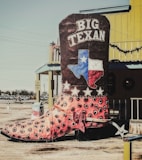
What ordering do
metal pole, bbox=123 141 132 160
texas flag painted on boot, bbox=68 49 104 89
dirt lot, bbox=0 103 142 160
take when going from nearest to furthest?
metal pole, bbox=123 141 132 160 < dirt lot, bbox=0 103 142 160 < texas flag painted on boot, bbox=68 49 104 89

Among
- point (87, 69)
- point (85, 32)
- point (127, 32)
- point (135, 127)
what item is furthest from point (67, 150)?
point (127, 32)

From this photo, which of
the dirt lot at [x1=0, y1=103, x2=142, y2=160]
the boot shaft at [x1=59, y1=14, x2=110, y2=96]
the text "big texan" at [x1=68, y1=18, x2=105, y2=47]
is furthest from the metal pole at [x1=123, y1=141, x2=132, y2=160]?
the text "big texan" at [x1=68, y1=18, x2=105, y2=47]

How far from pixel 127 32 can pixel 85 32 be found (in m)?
5.38

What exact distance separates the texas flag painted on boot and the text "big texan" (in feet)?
1.27

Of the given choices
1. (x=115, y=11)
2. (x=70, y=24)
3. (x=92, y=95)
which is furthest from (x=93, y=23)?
(x=115, y=11)

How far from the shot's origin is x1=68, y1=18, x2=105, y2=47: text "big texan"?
11297mm

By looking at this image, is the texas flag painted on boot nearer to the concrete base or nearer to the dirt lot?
the dirt lot

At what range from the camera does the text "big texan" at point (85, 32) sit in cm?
1130

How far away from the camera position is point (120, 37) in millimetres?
16266

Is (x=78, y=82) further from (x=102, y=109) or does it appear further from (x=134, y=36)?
(x=134, y=36)

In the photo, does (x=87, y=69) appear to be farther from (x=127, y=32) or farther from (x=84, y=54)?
(x=127, y=32)

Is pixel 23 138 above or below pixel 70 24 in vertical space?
below

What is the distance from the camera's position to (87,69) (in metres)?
11.3

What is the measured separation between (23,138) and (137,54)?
718 centimetres
